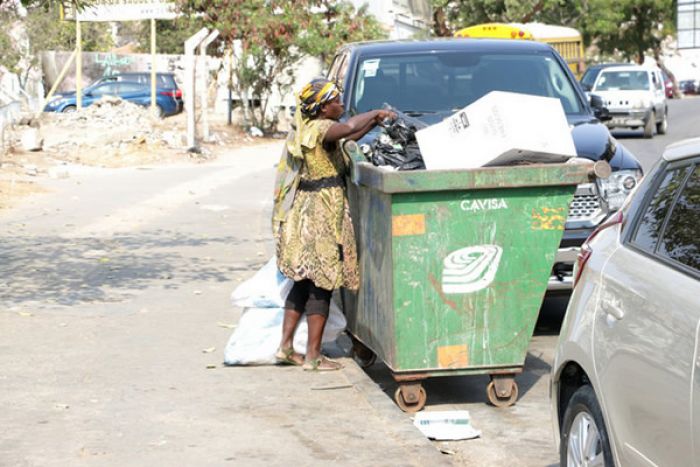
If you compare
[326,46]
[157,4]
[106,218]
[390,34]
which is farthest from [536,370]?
[390,34]

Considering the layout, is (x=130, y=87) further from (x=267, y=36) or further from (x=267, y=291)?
(x=267, y=291)

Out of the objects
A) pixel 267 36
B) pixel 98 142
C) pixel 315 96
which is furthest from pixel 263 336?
pixel 267 36

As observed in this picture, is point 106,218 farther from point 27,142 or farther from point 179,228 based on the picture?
point 27,142

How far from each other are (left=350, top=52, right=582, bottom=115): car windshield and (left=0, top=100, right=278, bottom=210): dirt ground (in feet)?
43.7

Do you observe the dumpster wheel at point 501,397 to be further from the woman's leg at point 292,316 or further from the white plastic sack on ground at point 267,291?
the white plastic sack on ground at point 267,291

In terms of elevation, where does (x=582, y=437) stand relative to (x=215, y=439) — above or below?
above

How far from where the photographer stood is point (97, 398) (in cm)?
679

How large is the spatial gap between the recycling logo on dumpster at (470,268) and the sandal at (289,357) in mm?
1327

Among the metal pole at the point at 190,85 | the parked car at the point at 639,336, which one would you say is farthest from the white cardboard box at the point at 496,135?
the metal pole at the point at 190,85

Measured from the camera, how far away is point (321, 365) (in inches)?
298

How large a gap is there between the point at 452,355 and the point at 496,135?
1199 millimetres

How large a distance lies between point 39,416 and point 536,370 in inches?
128

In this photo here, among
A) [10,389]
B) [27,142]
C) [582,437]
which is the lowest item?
[27,142]

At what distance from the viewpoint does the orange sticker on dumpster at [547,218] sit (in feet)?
22.3
